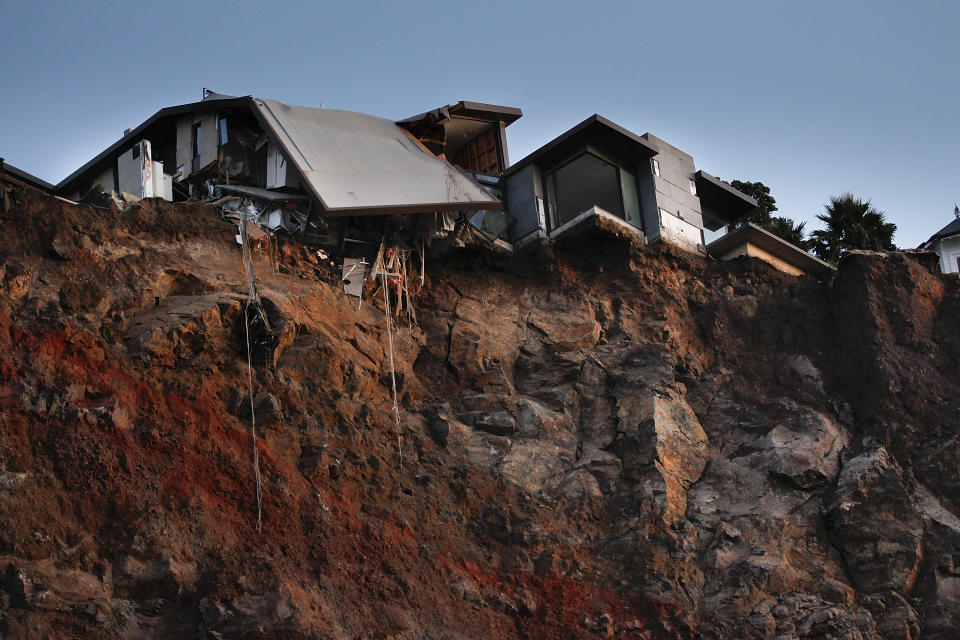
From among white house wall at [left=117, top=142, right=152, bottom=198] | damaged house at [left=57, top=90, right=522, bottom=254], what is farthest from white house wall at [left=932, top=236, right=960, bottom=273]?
white house wall at [left=117, top=142, right=152, bottom=198]

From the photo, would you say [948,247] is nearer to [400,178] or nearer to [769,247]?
[769,247]

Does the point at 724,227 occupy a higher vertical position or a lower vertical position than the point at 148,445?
higher

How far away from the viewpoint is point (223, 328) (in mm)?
23672

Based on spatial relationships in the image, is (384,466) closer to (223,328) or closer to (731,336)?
(223,328)

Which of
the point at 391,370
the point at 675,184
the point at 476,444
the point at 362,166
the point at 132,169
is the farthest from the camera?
the point at 675,184

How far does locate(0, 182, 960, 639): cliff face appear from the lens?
1955 cm

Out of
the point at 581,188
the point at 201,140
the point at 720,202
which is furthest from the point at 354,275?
the point at 720,202

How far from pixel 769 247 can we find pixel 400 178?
9978mm

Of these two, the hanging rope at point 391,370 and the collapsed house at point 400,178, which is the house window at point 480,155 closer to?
the collapsed house at point 400,178

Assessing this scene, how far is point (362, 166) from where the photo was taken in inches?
1129

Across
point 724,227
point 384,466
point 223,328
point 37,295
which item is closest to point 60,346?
point 37,295

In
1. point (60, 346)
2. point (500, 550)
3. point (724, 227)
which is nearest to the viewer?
point (60, 346)

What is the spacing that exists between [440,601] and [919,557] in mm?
9686

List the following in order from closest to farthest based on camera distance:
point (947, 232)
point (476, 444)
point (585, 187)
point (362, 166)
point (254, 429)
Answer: point (254, 429) → point (476, 444) → point (362, 166) → point (585, 187) → point (947, 232)
